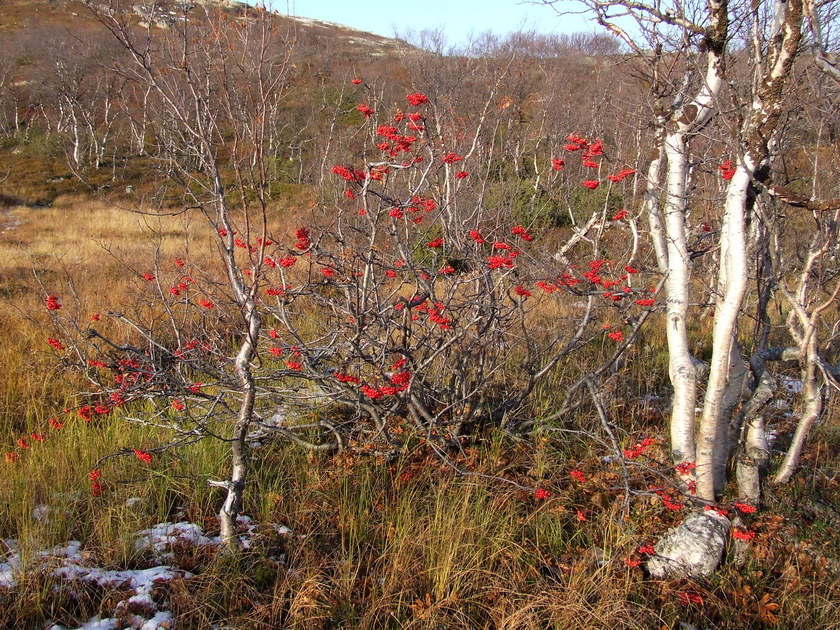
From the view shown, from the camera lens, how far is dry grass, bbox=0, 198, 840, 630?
2494 mm

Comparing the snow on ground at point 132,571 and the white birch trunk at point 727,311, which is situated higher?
the white birch trunk at point 727,311

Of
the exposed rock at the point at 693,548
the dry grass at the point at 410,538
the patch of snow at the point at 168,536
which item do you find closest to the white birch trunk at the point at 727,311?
the exposed rock at the point at 693,548

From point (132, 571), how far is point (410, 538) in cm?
129

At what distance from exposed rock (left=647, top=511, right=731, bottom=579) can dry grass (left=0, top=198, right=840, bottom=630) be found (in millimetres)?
83

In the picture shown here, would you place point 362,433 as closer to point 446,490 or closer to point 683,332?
point 446,490

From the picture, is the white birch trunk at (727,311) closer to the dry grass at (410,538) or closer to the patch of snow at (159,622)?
the dry grass at (410,538)

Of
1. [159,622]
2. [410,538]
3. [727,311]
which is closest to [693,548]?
[727,311]

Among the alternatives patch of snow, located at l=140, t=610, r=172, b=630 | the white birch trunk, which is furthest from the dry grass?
the white birch trunk

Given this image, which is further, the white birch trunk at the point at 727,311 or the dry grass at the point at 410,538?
the white birch trunk at the point at 727,311

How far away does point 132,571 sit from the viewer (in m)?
2.66

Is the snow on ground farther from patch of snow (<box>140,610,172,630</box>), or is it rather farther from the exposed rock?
the exposed rock

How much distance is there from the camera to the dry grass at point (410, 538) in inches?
98.2

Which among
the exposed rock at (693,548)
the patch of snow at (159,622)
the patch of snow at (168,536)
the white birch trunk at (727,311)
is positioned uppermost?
the white birch trunk at (727,311)

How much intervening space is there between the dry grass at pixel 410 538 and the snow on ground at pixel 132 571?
6cm
